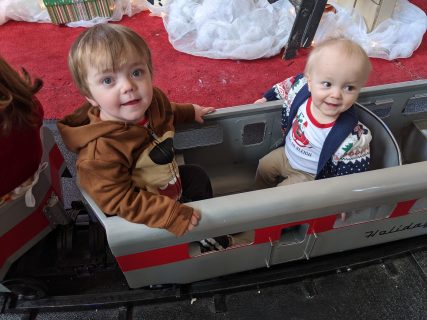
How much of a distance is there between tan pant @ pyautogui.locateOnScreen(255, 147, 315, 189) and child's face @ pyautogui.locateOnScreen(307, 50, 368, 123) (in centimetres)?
18

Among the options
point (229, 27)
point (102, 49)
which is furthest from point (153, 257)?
point (229, 27)

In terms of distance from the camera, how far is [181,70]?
1553 mm

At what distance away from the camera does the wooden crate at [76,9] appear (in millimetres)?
1727

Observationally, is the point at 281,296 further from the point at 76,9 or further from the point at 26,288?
the point at 76,9

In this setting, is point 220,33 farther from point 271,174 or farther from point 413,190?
point 413,190

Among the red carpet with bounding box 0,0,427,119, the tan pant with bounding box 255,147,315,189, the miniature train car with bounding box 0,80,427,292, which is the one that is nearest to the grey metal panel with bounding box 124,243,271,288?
the miniature train car with bounding box 0,80,427,292

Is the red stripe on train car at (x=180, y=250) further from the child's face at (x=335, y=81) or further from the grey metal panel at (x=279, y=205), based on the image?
the child's face at (x=335, y=81)

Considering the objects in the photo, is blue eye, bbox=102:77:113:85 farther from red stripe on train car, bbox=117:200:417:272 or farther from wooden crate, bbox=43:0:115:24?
wooden crate, bbox=43:0:115:24

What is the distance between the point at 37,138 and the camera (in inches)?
25.5

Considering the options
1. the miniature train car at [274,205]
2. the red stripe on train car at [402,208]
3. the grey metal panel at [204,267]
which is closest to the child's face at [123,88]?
the miniature train car at [274,205]

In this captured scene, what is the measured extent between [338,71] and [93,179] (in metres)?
0.49

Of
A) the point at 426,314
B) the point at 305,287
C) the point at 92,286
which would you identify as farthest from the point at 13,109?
the point at 426,314

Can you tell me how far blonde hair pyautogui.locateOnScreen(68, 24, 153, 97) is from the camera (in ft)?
1.93

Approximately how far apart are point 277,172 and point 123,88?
49 centimetres
